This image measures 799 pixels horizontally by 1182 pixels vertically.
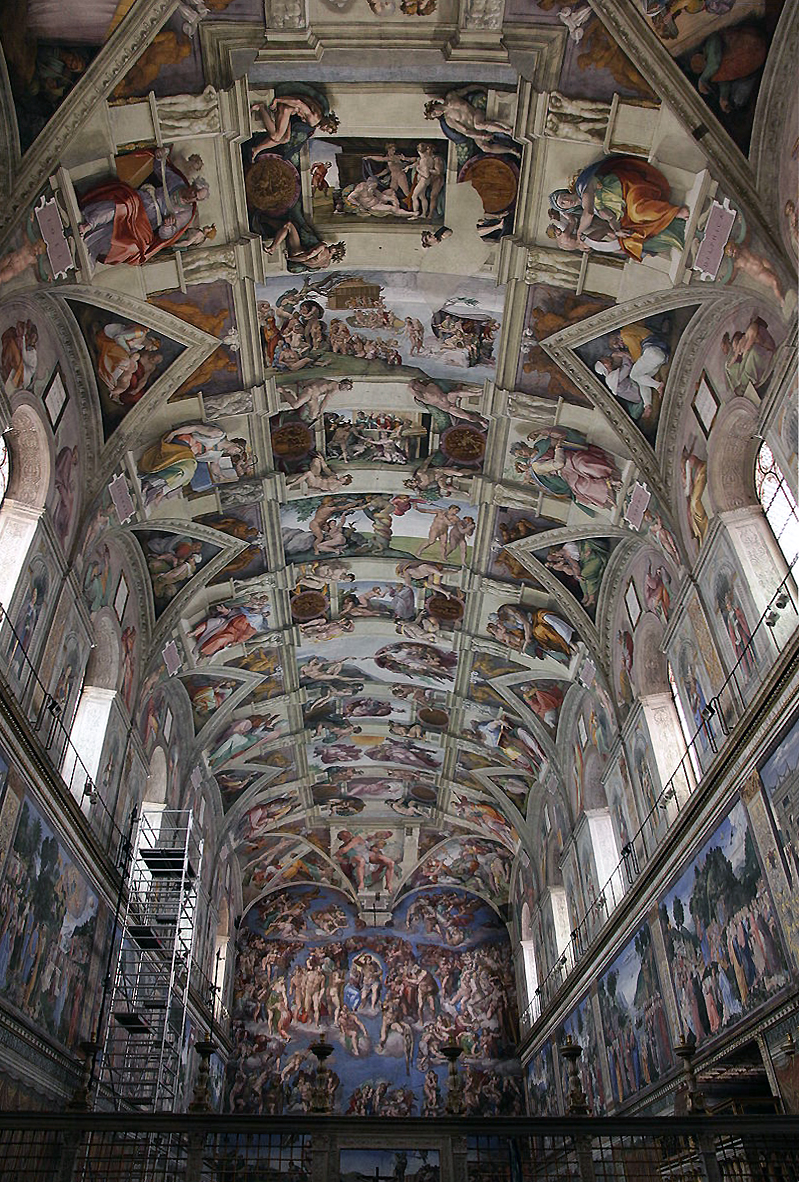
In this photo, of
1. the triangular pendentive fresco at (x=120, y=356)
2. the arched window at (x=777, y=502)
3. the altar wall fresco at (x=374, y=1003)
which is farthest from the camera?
the altar wall fresco at (x=374, y=1003)

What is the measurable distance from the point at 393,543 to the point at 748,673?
1015 centimetres

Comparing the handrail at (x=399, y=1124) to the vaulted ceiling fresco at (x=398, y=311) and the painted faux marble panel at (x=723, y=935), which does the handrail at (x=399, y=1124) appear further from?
the vaulted ceiling fresco at (x=398, y=311)

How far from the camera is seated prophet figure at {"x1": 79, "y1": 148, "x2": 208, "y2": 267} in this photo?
1241cm

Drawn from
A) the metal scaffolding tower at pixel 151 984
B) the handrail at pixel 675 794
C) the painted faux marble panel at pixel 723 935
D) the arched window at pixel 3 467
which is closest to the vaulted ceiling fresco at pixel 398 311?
the arched window at pixel 3 467

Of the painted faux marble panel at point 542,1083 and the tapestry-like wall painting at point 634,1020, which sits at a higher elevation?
the painted faux marble panel at point 542,1083

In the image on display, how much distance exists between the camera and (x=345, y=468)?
62.4ft

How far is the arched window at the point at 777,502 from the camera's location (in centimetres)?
1213

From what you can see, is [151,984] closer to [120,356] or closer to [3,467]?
[3,467]

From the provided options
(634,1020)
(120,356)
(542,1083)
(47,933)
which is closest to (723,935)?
(634,1020)

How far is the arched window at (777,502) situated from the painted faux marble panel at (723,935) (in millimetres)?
3560

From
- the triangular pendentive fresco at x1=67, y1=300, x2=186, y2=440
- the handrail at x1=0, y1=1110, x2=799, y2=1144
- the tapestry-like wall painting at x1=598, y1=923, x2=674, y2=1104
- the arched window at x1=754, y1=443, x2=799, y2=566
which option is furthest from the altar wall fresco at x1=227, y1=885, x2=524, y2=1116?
the arched window at x1=754, y1=443, x2=799, y2=566

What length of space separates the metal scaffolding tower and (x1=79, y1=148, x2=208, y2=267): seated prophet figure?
1097cm

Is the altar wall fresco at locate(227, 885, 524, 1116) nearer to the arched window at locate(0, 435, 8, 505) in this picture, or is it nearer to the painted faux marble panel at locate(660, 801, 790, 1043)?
the painted faux marble panel at locate(660, 801, 790, 1043)

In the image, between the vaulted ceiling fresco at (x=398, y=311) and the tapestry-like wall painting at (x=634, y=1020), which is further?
the tapestry-like wall painting at (x=634, y=1020)
